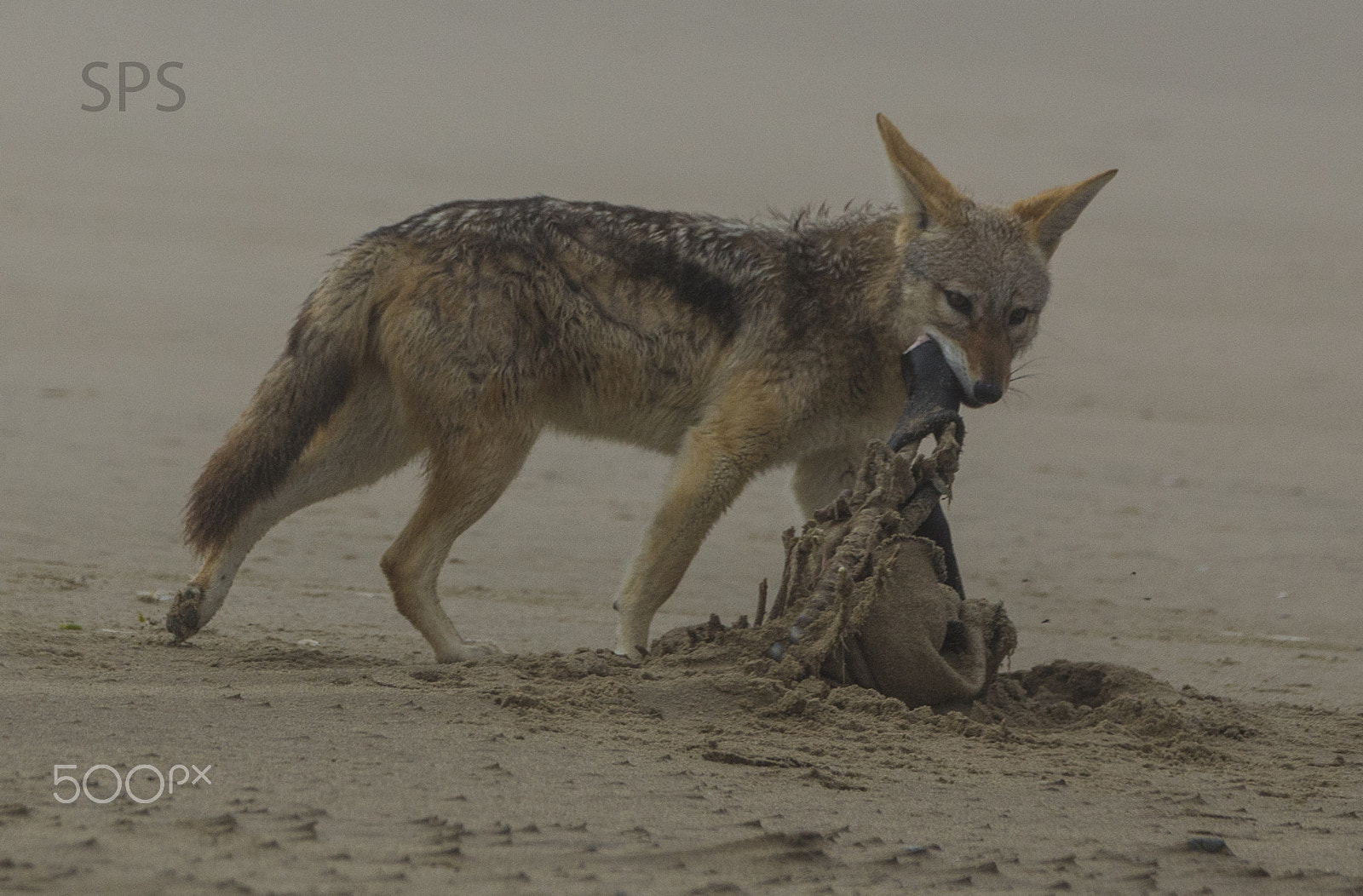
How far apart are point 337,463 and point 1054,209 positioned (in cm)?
299

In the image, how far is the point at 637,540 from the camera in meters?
9.05

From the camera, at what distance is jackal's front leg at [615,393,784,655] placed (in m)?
6.27

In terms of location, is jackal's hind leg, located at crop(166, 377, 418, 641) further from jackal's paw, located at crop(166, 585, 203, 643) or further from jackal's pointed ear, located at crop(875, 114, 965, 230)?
jackal's pointed ear, located at crop(875, 114, 965, 230)

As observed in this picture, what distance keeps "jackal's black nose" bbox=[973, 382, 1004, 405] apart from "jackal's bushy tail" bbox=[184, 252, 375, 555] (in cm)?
221

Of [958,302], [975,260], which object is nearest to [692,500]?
[958,302]

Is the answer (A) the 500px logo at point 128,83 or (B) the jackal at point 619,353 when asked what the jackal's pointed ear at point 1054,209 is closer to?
(B) the jackal at point 619,353

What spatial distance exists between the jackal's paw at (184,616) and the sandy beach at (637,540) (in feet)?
0.51

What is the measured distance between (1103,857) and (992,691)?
1566 mm

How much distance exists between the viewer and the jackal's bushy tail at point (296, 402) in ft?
20.1

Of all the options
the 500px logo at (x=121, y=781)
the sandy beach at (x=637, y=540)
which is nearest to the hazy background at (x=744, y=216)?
the sandy beach at (x=637, y=540)

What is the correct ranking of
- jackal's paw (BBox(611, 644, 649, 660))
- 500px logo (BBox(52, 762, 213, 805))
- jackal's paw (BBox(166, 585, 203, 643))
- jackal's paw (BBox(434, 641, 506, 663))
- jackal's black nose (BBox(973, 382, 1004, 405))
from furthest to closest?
jackal's paw (BBox(611, 644, 649, 660)), jackal's black nose (BBox(973, 382, 1004, 405)), jackal's paw (BBox(434, 641, 506, 663)), jackal's paw (BBox(166, 585, 203, 643)), 500px logo (BBox(52, 762, 213, 805))

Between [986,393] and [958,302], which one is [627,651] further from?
[958,302]

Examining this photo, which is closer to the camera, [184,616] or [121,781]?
[121,781]

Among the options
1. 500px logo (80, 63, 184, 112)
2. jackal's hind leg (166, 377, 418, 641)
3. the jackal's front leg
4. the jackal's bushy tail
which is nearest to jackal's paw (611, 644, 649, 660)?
the jackal's front leg
